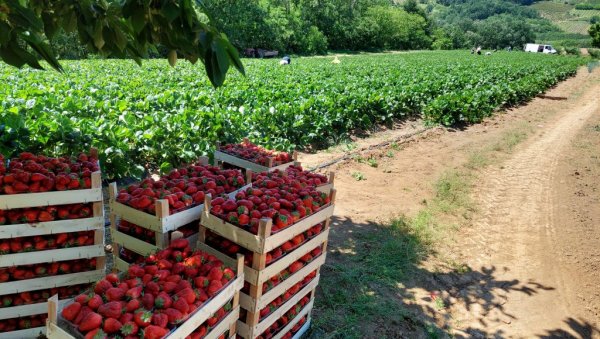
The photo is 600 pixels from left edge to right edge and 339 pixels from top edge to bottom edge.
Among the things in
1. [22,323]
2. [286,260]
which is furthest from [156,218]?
[22,323]

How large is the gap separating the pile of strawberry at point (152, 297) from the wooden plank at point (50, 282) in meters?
1.27

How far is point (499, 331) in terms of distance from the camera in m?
4.84

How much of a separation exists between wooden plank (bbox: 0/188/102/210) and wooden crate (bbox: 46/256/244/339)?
1.34 metres

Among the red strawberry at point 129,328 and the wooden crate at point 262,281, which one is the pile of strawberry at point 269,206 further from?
the red strawberry at point 129,328

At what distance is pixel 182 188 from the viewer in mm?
4043

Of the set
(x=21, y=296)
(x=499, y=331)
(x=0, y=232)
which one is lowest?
(x=499, y=331)

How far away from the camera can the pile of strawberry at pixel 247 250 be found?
11.2 ft

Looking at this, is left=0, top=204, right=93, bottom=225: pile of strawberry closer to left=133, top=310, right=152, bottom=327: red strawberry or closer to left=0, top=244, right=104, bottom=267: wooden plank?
left=0, top=244, right=104, bottom=267: wooden plank

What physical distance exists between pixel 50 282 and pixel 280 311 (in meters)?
2.04

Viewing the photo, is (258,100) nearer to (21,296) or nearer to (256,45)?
(21,296)

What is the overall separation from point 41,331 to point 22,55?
2594mm

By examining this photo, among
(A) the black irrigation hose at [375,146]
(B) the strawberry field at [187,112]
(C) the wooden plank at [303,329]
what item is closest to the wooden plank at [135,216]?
(C) the wooden plank at [303,329]

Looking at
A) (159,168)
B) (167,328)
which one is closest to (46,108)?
(159,168)

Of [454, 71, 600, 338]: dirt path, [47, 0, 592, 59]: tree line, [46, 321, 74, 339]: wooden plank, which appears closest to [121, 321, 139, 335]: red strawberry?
[46, 321, 74, 339]: wooden plank
